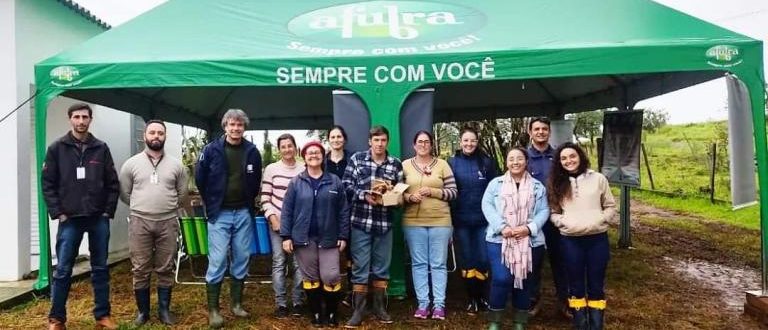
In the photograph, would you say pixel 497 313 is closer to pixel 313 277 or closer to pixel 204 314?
pixel 313 277

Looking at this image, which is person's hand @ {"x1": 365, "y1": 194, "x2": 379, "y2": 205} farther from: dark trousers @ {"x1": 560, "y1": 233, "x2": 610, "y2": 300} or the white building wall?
the white building wall

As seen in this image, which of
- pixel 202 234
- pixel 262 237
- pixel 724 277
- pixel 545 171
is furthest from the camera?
pixel 724 277

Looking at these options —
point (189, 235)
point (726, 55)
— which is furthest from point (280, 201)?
point (726, 55)

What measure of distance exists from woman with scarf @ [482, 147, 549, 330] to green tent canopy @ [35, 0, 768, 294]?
3.50ft

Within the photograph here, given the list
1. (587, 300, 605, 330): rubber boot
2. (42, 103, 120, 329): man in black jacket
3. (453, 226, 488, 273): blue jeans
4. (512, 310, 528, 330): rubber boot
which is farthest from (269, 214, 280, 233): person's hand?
(587, 300, 605, 330): rubber boot

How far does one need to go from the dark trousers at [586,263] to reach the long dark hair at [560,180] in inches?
9.5

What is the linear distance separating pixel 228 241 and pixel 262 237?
2.62 feet

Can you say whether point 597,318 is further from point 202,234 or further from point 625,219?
point 625,219

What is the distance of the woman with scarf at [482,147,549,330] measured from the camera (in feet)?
11.1

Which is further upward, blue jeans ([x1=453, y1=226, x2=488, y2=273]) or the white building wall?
the white building wall

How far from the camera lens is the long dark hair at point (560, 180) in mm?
3416

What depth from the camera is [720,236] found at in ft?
26.7

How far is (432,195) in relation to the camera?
12.5ft

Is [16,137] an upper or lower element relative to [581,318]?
upper
